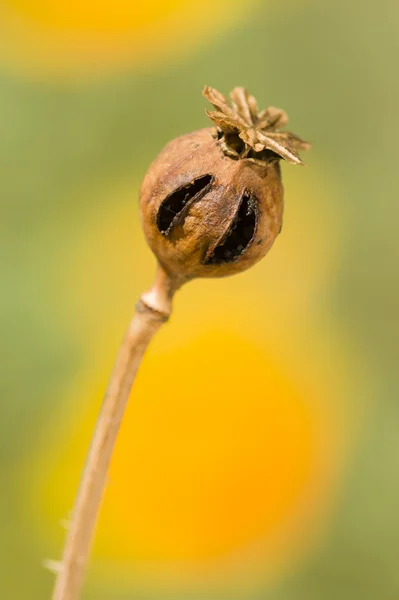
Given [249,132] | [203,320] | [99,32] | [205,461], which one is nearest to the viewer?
[249,132]

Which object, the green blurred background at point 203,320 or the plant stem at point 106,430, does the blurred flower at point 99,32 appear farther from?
the plant stem at point 106,430

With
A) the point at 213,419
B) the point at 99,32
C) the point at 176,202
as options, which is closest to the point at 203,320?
the point at 213,419

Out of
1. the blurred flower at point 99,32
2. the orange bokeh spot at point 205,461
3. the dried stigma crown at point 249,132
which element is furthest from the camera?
the blurred flower at point 99,32

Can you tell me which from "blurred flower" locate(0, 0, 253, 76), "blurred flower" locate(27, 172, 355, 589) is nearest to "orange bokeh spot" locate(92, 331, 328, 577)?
"blurred flower" locate(27, 172, 355, 589)

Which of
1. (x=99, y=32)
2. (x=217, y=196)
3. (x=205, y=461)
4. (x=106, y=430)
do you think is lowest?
(x=106, y=430)

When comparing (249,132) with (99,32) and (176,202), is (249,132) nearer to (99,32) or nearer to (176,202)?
(176,202)

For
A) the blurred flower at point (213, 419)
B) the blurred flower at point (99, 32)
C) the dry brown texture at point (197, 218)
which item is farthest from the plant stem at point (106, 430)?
the blurred flower at point (99, 32)

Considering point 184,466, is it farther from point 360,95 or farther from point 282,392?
point 360,95
